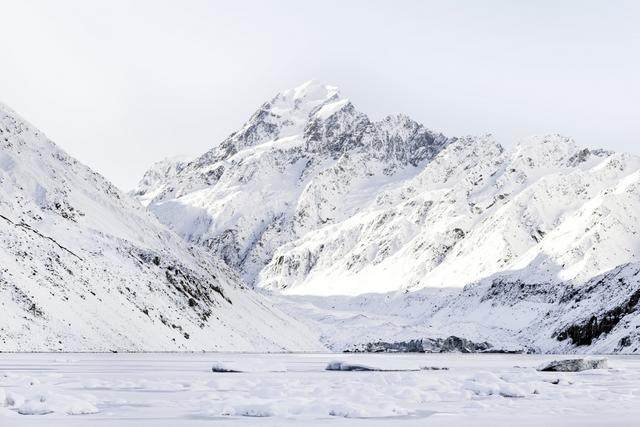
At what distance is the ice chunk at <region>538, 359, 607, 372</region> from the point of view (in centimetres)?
8306

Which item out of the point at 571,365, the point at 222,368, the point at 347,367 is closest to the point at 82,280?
the point at 347,367

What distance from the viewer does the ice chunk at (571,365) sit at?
83062mm

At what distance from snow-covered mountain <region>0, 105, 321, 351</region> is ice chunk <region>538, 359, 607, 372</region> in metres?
70.7

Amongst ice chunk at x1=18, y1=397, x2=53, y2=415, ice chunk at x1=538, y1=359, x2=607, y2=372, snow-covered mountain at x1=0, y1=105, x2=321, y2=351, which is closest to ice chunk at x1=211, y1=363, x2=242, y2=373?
ice chunk at x1=538, y1=359, x2=607, y2=372

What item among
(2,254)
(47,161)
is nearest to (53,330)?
(2,254)

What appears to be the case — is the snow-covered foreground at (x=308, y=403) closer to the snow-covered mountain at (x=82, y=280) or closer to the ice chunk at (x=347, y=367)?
the ice chunk at (x=347, y=367)

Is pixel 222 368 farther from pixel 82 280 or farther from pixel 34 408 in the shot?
pixel 82 280

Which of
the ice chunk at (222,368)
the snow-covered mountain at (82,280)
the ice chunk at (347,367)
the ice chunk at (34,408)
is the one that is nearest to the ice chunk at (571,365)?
the ice chunk at (347,367)

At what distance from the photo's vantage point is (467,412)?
38.6 meters

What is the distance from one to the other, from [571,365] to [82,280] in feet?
309

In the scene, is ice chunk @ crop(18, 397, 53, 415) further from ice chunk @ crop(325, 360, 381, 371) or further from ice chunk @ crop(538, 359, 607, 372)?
ice chunk @ crop(538, 359, 607, 372)

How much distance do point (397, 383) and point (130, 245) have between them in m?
131

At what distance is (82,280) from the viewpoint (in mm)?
150250

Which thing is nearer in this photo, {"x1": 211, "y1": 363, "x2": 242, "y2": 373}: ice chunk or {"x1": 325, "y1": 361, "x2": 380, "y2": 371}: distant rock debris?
{"x1": 211, "y1": 363, "x2": 242, "y2": 373}: ice chunk
